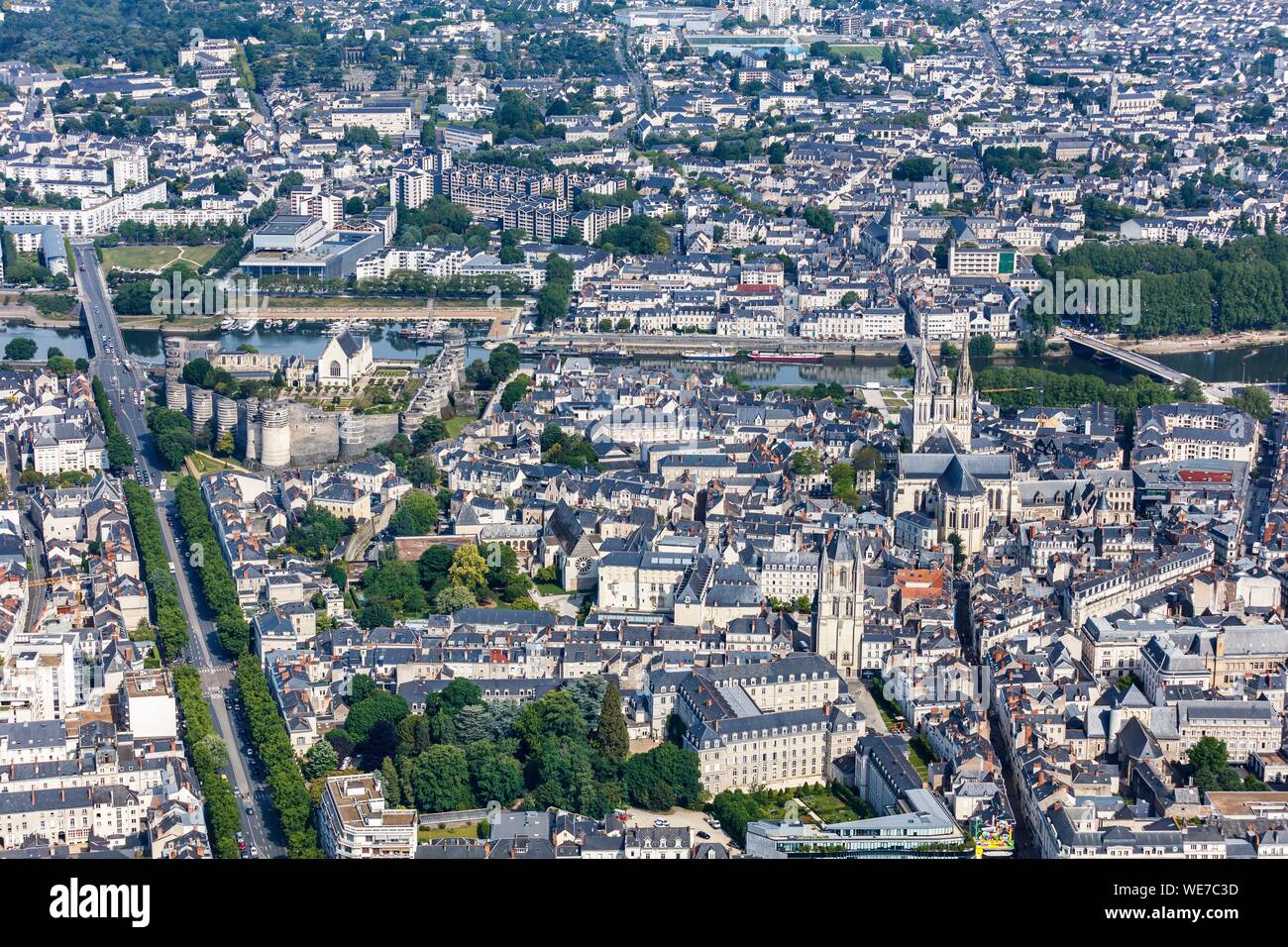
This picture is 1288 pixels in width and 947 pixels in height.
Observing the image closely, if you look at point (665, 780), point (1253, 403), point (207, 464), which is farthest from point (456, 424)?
point (665, 780)

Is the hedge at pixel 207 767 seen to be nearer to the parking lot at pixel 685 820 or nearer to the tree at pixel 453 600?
the tree at pixel 453 600

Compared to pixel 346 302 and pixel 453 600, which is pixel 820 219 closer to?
pixel 346 302

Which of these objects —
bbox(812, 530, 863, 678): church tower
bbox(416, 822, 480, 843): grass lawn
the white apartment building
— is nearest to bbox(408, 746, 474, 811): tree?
bbox(416, 822, 480, 843): grass lawn

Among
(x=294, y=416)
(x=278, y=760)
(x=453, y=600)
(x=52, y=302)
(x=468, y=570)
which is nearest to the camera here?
(x=278, y=760)

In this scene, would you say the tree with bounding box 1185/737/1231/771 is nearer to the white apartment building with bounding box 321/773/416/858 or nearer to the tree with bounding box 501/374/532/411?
the white apartment building with bounding box 321/773/416/858

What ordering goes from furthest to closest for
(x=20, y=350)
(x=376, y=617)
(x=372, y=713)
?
1. (x=20, y=350)
2. (x=376, y=617)
3. (x=372, y=713)

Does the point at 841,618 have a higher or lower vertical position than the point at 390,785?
higher
